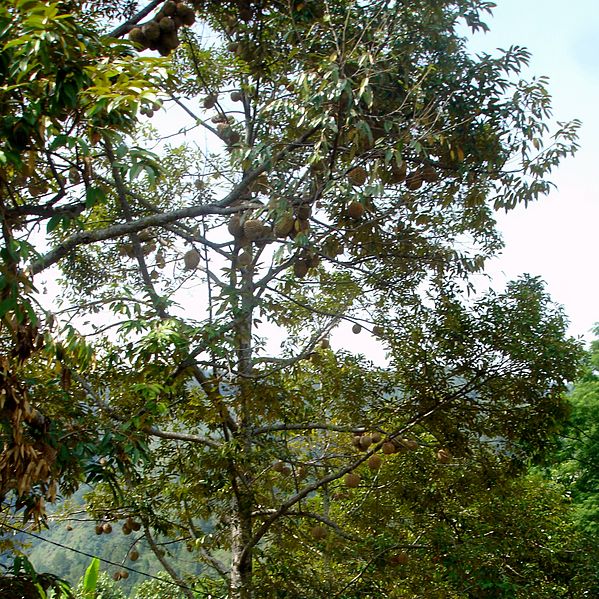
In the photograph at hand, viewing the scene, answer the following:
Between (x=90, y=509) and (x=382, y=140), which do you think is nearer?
(x=382, y=140)

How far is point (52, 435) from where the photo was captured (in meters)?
3.71

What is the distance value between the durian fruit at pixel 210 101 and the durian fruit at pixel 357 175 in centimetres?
246

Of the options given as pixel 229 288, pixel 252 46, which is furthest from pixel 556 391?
pixel 252 46

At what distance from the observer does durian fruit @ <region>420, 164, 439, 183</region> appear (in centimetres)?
570

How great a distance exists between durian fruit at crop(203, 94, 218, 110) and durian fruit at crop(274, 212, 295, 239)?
2.47 meters

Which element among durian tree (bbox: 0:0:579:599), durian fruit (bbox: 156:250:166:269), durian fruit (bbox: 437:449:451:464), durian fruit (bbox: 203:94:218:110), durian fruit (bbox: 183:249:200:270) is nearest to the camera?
durian tree (bbox: 0:0:579:599)

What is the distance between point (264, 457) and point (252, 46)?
11.7ft

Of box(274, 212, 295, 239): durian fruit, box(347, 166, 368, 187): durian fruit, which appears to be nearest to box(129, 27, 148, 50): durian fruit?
box(274, 212, 295, 239): durian fruit

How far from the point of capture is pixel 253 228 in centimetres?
520

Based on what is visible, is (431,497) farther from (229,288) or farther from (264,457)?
(229,288)

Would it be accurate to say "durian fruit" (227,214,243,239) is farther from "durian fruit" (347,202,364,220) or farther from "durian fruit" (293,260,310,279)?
"durian fruit" (347,202,364,220)

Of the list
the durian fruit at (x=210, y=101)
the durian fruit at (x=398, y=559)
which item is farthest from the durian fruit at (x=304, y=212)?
the durian fruit at (x=398, y=559)

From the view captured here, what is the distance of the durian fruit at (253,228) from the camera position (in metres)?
5.15

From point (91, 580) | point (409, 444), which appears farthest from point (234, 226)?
point (91, 580)
